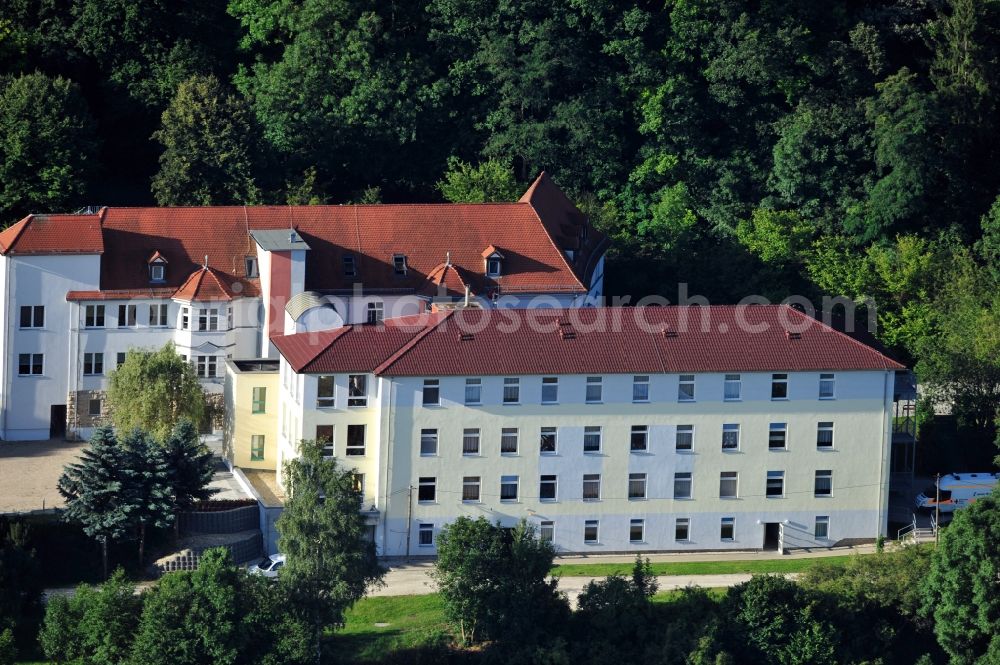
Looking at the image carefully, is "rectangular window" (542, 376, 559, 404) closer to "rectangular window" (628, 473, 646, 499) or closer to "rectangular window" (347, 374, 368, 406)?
"rectangular window" (628, 473, 646, 499)

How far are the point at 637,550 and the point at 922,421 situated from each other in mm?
14945

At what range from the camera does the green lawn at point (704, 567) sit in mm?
84062

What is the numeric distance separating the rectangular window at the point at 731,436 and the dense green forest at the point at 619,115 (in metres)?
20.2

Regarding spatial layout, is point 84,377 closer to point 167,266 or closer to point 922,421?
point 167,266

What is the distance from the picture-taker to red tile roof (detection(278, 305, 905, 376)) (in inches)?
3342

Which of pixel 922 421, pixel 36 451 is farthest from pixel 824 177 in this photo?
pixel 36 451

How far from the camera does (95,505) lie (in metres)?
82.3

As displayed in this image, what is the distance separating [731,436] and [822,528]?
4738mm

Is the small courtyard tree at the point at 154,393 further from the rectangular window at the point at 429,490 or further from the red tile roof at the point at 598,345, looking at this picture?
the rectangular window at the point at 429,490

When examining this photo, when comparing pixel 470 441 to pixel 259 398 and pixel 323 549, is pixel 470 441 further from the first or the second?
pixel 259 398

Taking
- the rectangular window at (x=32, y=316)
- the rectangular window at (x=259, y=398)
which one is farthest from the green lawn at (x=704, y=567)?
the rectangular window at (x=32, y=316)

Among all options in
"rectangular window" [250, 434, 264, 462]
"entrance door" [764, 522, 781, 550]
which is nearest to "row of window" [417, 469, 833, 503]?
"entrance door" [764, 522, 781, 550]

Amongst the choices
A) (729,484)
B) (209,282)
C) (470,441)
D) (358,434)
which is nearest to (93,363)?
(209,282)

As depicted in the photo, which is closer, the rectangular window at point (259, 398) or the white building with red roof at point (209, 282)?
the rectangular window at point (259, 398)
